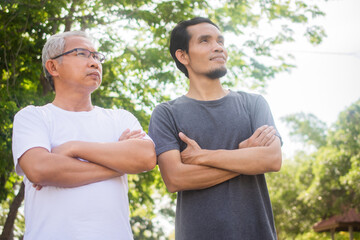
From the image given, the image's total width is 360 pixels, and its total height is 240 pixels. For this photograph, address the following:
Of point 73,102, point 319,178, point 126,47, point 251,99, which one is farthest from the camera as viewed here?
point 319,178

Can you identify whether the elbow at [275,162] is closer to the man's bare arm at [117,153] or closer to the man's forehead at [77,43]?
the man's bare arm at [117,153]

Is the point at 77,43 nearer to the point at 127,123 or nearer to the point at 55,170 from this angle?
the point at 127,123

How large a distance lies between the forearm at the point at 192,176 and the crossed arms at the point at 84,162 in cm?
16

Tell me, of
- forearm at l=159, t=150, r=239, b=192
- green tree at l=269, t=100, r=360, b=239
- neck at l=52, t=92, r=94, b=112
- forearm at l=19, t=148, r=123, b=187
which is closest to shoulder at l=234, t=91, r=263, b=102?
forearm at l=159, t=150, r=239, b=192

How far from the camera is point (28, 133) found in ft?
8.54

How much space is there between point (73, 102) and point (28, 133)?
1.52 feet

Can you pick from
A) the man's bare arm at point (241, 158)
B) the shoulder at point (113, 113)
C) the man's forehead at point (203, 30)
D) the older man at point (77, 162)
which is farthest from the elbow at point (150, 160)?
the man's forehead at point (203, 30)

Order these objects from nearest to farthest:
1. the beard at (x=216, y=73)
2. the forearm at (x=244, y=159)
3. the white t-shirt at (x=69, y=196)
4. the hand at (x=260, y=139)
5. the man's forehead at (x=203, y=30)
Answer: the white t-shirt at (x=69, y=196) → the forearm at (x=244, y=159) → the hand at (x=260, y=139) → the beard at (x=216, y=73) → the man's forehead at (x=203, y=30)

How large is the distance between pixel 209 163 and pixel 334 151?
1951 centimetres

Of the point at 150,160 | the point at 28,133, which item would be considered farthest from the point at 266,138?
the point at 28,133

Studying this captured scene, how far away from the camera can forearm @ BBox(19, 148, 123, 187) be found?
2.46m

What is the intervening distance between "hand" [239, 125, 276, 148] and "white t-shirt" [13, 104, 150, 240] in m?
0.89

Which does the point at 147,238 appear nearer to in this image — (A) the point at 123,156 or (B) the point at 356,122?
(B) the point at 356,122

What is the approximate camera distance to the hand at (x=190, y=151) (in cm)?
282
